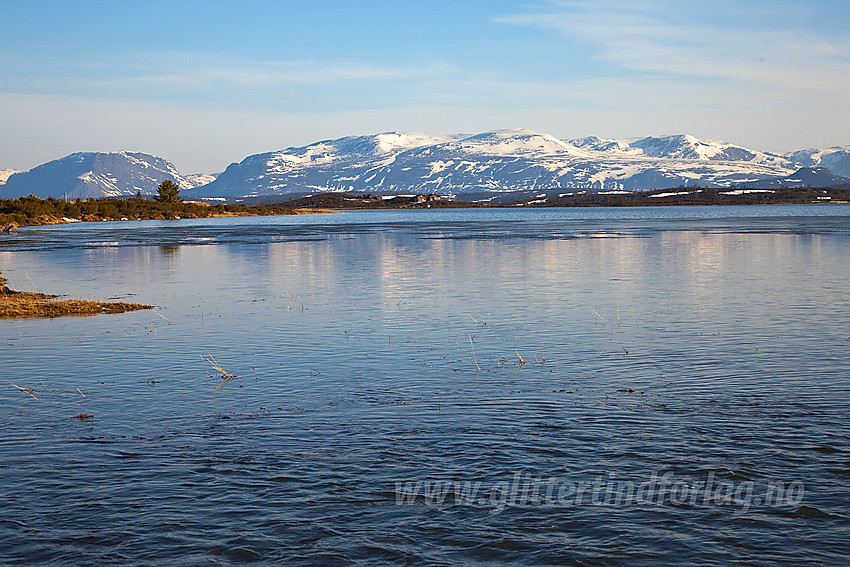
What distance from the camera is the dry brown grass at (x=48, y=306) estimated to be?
3125 centimetres

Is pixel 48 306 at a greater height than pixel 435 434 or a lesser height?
greater

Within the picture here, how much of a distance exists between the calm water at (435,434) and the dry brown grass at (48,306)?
197cm

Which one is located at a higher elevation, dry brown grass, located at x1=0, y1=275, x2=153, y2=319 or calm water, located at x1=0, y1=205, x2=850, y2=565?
dry brown grass, located at x1=0, y1=275, x2=153, y2=319

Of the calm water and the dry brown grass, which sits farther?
the dry brown grass

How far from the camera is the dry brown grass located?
31250 mm

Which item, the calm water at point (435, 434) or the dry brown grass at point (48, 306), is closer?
the calm water at point (435, 434)

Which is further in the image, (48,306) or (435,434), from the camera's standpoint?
(48,306)

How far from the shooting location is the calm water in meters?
10.4

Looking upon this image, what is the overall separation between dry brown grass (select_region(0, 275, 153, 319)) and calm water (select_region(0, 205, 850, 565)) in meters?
1.97

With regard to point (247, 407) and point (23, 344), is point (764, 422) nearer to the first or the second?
point (247, 407)

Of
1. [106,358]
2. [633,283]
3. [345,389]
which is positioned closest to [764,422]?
[345,389]

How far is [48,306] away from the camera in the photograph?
32719 millimetres

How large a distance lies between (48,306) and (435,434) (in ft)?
77.6

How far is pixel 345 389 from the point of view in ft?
60.5
